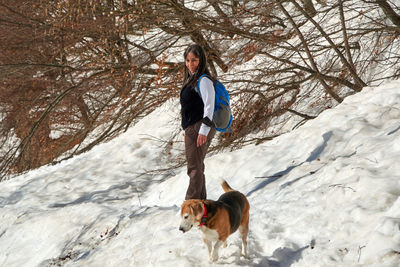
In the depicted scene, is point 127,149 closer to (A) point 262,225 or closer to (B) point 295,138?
(B) point 295,138

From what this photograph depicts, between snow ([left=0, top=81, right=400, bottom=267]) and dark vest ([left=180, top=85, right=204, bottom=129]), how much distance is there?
A: 1.19 metres

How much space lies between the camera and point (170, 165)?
8.02 m

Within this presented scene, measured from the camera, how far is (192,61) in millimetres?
3881

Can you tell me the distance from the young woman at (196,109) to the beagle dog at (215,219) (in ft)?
2.06

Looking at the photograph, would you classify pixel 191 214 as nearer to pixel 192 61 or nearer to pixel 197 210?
pixel 197 210

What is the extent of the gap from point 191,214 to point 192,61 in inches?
60.1

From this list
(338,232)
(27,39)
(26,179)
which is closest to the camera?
(338,232)

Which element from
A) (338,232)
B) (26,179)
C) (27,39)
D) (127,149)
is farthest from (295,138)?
(27,39)

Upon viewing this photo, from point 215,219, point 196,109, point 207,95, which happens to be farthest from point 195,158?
point 215,219

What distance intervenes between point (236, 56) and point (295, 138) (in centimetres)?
238

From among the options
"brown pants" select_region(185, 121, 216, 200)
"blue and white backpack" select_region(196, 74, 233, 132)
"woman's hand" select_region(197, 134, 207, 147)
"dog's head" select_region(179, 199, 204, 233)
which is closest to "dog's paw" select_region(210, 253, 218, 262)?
"dog's head" select_region(179, 199, 204, 233)

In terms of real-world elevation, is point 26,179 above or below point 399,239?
above

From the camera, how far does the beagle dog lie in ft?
10.5

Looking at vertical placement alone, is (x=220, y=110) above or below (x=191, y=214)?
above
